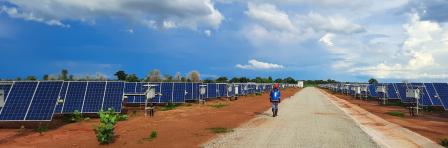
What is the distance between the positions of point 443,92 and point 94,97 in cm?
2860

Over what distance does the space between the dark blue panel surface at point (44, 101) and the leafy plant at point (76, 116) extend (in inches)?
92.0

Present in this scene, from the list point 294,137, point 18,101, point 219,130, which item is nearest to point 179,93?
point 18,101

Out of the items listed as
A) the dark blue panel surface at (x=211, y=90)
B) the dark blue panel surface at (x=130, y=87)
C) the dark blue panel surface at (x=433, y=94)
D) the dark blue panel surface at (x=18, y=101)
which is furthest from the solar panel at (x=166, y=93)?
the dark blue panel surface at (x=433, y=94)

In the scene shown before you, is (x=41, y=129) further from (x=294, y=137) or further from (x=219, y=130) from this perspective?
(x=294, y=137)

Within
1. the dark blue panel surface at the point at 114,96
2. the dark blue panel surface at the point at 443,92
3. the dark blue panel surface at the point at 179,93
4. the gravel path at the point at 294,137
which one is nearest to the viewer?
the gravel path at the point at 294,137

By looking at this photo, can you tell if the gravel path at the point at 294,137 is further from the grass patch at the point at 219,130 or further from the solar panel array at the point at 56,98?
the solar panel array at the point at 56,98

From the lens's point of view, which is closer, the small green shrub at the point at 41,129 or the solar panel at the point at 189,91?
the small green shrub at the point at 41,129

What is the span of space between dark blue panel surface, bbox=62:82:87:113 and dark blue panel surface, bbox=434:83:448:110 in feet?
88.0

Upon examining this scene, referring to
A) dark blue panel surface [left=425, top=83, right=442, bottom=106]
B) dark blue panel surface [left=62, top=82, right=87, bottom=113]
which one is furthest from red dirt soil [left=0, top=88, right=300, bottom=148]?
dark blue panel surface [left=425, top=83, right=442, bottom=106]

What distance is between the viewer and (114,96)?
26953 millimetres

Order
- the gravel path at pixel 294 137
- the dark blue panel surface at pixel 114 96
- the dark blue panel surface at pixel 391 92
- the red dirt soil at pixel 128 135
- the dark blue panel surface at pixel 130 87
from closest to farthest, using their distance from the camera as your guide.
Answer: the gravel path at pixel 294 137, the red dirt soil at pixel 128 135, the dark blue panel surface at pixel 114 96, the dark blue panel surface at pixel 130 87, the dark blue panel surface at pixel 391 92

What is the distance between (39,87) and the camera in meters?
22.6

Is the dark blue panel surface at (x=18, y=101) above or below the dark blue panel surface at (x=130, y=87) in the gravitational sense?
below

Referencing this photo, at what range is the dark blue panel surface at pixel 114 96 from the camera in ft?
85.5
